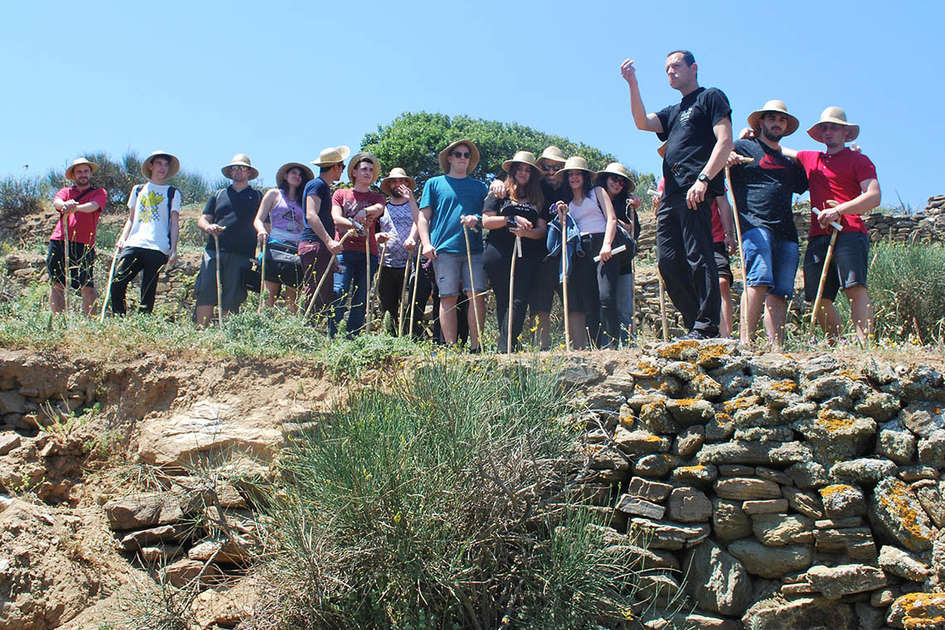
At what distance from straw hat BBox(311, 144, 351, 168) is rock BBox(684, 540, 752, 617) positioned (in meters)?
4.53

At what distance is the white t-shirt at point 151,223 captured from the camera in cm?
669

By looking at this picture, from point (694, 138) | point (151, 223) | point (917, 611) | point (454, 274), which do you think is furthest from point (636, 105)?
point (151, 223)

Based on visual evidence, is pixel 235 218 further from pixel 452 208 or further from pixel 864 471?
pixel 864 471

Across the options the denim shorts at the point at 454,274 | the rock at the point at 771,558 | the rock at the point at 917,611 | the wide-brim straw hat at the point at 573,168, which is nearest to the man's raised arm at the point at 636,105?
the wide-brim straw hat at the point at 573,168

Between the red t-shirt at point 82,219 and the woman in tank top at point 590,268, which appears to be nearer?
the woman in tank top at point 590,268

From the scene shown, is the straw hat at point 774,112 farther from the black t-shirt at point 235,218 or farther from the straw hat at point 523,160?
the black t-shirt at point 235,218

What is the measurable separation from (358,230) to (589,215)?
188cm

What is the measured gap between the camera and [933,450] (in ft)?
13.7

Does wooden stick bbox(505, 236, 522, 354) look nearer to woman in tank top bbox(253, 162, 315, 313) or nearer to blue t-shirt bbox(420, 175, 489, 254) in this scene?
blue t-shirt bbox(420, 175, 489, 254)

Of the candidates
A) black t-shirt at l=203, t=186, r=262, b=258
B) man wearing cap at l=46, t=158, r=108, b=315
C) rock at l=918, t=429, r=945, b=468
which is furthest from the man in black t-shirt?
man wearing cap at l=46, t=158, r=108, b=315

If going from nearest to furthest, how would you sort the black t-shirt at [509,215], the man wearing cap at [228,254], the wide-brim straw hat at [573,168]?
the black t-shirt at [509,215] < the wide-brim straw hat at [573,168] < the man wearing cap at [228,254]

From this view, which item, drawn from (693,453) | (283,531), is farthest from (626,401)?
(283,531)

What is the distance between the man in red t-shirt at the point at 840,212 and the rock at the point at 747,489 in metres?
1.46

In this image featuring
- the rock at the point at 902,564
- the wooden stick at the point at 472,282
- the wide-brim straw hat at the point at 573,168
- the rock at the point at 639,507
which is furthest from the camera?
the wide-brim straw hat at the point at 573,168
